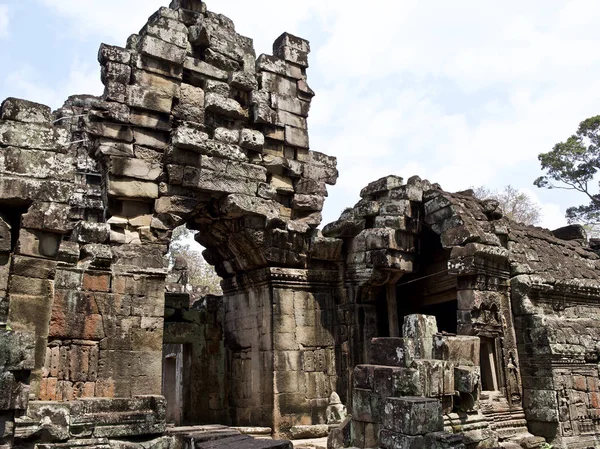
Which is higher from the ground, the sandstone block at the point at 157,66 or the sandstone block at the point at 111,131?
the sandstone block at the point at 157,66

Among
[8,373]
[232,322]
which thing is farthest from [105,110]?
[8,373]

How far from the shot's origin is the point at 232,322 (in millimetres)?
11977

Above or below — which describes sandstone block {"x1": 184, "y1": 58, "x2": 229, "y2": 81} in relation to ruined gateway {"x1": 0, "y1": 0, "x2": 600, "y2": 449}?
above

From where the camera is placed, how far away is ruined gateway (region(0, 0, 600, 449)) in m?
6.30

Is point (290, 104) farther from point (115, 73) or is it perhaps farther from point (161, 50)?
point (115, 73)

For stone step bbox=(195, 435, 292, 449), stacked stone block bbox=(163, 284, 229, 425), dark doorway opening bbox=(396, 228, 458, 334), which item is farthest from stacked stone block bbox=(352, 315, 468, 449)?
stacked stone block bbox=(163, 284, 229, 425)

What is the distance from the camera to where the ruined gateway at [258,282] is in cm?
630

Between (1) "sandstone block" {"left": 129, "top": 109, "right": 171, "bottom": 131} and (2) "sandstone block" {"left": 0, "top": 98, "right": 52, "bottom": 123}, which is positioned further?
(1) "sandstone block" {"left": 129, "top": 109, "right": 171, "bottom": 131}

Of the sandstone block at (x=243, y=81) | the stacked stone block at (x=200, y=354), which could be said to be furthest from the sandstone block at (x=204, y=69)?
the stacked stone block at (x=200, y=354)

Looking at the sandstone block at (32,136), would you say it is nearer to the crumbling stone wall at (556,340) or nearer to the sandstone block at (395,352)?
the sandstone block at (395,352)

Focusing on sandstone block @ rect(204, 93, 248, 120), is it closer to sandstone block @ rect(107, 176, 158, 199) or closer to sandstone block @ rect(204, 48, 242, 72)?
sandstone block @ rect(204, 48, 242, 72)

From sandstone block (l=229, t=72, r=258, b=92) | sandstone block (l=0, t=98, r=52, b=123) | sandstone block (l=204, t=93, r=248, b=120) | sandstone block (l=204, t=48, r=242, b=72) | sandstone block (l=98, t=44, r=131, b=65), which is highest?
sandstone block (l=204, t=48, r=242, b=72)

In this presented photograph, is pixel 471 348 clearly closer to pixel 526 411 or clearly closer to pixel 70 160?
pixel 526 411

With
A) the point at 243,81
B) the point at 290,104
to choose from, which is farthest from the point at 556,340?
the point at 243,81
